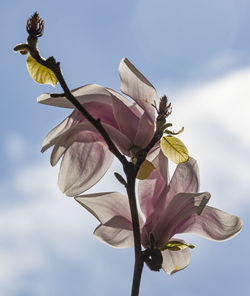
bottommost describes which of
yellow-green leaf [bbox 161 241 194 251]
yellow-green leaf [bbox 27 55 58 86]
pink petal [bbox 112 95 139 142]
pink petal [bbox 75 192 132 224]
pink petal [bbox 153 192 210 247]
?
yellow-green leaf [bbox 161 241 194 251]

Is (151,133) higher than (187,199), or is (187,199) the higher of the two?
(151,133)

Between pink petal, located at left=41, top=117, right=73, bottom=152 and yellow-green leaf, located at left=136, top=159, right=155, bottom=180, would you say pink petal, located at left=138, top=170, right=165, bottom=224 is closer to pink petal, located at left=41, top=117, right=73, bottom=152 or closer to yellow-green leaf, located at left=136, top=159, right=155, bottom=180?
yellow-green leaf, located at left=136, top=159, right=155, bottom=180

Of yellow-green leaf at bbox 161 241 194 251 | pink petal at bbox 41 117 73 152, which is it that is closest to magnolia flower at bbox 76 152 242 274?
yellow-green leaf at bbox 161 241 194 251

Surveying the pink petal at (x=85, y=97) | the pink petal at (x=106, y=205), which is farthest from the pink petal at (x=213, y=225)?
the pink petal at (x=85, y=97)

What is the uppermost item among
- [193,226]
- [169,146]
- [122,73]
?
[122,73]

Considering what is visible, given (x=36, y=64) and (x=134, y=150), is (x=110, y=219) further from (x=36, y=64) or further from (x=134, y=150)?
(x=36, y=64)

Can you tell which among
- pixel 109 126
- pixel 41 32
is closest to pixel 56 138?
pixel 109 126
